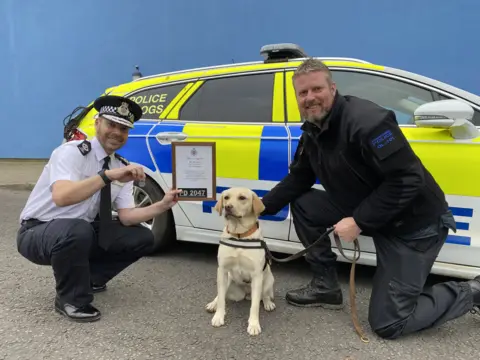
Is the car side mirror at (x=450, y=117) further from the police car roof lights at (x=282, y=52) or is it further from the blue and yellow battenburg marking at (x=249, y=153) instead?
the police car roof lights at (x=282, y=52)

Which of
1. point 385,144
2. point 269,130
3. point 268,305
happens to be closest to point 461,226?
point 385,144

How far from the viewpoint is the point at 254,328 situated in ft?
7.22

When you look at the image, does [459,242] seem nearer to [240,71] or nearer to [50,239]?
[240,71]

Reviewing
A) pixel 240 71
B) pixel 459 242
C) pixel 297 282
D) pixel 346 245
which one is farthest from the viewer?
pixel 240 71

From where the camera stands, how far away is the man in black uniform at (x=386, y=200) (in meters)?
2.04

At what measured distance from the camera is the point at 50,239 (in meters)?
2.23

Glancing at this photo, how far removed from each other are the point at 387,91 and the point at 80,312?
2378 millimetres

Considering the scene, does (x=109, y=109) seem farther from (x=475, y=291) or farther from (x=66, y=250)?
(x=475, y=291)

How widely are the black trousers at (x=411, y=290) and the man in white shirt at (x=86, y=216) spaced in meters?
1.28

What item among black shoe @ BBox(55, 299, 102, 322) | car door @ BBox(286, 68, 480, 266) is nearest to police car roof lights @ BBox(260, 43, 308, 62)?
car door @ BBox(286, 68, 480, 266)

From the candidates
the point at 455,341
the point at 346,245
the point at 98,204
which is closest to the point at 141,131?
the point at 98,204

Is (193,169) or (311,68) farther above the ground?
(311,68)

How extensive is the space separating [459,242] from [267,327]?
1264 millimetres

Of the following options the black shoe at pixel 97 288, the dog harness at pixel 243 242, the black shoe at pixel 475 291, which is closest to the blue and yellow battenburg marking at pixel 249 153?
the dog harness at pixel 243 242
